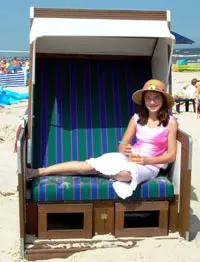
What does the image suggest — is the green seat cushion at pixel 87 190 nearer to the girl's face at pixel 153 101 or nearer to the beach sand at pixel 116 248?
the beach sand at pixel 116 248

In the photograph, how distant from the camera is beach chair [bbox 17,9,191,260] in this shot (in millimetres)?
3572

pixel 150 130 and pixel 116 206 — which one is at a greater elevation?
pixel 150 130

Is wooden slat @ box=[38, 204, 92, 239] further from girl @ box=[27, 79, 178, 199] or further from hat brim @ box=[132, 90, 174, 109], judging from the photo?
hat brim @ box=[132, 90, 174, 109]

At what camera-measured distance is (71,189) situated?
356 centimetres

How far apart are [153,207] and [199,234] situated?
0.51 meters

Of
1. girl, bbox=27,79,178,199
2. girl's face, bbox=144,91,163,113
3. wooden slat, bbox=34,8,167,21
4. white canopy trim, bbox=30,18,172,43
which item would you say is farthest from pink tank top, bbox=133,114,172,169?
wooden slat, bbox=34,8,167,21

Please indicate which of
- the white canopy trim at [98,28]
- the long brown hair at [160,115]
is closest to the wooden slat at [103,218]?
the long brown hair at [160,115]

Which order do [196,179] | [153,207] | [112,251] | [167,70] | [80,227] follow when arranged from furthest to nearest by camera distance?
[196,179]
[167,70]
[80,227]
[153,207]
[112,251]

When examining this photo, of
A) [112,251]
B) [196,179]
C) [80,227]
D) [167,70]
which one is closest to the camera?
[112,251]

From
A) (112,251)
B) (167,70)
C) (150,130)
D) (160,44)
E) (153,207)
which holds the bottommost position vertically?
(112,251)

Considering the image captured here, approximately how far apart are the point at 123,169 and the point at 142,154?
1.23 ft

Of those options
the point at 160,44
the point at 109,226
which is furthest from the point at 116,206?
the point at 160,44

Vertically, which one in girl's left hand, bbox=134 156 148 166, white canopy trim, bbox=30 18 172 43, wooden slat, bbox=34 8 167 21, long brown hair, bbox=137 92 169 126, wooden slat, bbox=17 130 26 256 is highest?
wooden slat, bbox=34 8 167 21

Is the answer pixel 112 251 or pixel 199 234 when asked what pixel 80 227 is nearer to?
pixel 112 251
